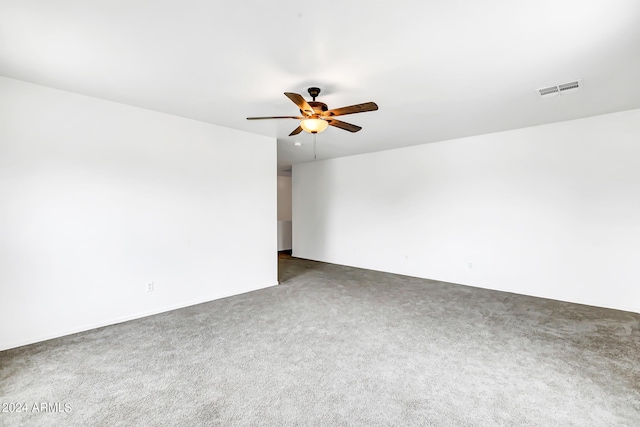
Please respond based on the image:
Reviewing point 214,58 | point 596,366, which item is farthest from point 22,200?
point 596,366

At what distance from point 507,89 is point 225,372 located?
3.72 meters

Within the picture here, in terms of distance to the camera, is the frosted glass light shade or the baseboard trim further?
the frosted glass light shade

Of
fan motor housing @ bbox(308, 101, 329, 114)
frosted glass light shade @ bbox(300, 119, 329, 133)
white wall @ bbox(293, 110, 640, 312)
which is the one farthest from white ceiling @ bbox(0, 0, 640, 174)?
white wall @ bbox(293, 110, 640, 312)

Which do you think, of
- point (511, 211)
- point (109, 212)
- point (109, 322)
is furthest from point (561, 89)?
point (109, 322)

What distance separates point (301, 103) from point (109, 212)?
250 cm

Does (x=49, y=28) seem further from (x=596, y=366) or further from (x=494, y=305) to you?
(x=494, y=305)

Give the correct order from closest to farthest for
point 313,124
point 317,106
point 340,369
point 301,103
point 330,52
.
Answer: point 330,52, point 340,369, point 301,103, point 317,106, point 313,124

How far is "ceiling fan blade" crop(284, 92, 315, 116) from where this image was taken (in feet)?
7.93

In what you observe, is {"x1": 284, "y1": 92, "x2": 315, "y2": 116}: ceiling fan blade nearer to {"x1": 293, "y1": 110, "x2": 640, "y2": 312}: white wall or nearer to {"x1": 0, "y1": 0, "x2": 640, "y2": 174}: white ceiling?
{"x1": 0, "y1": 0, "x2": 640, "y2": 174}: white ceiling

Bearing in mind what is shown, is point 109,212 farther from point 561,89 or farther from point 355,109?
point 561,89

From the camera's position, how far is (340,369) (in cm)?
239

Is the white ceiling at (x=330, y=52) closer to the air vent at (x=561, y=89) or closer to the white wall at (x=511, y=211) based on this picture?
the air vent at (x=561, y=89)

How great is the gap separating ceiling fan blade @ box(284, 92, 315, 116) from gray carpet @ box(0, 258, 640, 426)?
2227mm

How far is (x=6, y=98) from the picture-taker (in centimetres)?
272
